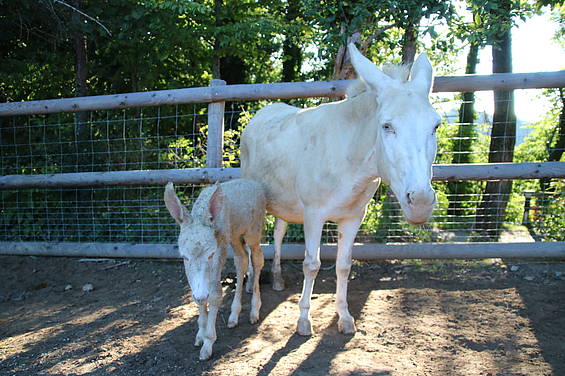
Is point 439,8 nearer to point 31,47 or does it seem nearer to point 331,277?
point 331,277

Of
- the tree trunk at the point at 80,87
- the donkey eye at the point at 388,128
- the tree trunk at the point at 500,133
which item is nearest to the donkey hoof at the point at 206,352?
the donkey eye at the point at 388,128

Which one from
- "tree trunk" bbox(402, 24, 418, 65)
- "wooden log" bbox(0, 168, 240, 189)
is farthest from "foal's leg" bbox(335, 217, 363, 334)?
"tree trunk" bbox(402, 24, 418, 65)

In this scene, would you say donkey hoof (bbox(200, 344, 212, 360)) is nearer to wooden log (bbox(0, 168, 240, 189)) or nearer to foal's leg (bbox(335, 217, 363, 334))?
foal's leg (bbox(335, 217, 363, 334))

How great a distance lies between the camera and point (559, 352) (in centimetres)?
337

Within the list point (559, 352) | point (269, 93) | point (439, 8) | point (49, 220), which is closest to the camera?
point (559, 352)

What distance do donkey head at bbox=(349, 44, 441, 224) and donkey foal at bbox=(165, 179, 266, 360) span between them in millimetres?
1261

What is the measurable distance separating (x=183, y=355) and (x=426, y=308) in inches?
92.0

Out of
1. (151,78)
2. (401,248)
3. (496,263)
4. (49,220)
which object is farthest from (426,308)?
(151,78)

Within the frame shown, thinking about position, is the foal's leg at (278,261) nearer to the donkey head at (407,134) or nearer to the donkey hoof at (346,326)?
the donkey hoof at (346,326)

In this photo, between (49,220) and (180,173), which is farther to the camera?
(49,220)

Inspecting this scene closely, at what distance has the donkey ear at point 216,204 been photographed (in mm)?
3293

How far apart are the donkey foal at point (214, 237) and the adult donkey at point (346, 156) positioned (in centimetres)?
45

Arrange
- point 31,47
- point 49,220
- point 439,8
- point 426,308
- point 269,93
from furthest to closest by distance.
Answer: point 31,47 < point 49,220 < point 269,93 < point 439,8 < point 426,308

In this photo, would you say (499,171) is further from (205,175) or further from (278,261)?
(205,175)
